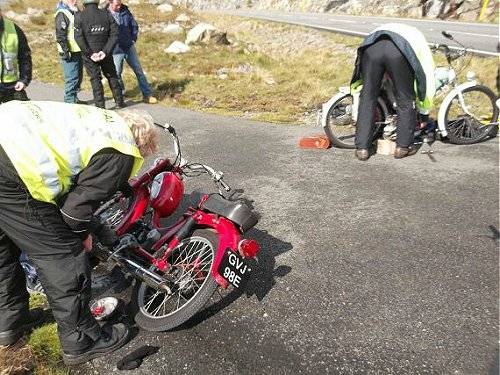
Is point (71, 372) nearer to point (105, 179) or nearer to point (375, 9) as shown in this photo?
point (105, 179)

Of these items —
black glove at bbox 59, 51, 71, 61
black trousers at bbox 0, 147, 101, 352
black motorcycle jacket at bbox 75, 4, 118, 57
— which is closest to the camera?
black trousers at bbox 0, 147, 101, 352

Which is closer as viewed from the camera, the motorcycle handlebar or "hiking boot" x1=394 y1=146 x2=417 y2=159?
the motorcycle handlebar

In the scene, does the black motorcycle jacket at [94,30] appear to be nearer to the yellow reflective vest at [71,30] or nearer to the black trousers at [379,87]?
the yellow reflective vest at [71,30]

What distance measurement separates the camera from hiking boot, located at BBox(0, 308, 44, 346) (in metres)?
2.93

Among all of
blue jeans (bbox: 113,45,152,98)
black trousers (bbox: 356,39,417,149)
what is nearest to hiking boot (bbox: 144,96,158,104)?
blue jeans (bbox: 113,45,152,98)

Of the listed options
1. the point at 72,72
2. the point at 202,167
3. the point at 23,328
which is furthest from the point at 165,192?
the point at 72,72

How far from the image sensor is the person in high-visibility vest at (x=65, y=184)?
2.38m

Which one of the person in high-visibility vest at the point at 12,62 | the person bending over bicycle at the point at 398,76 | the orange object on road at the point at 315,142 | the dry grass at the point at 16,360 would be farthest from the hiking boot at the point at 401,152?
the person in high-visibility vest at the point at 12,62

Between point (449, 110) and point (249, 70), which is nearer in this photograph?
point (449, 110)

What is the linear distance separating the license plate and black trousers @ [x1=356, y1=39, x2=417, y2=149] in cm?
349

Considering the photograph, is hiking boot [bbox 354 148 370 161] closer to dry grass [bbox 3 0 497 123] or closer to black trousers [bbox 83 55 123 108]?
dry grass [bbox 3 0 497 123]

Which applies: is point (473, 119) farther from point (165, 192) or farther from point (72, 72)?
point (72, 72)

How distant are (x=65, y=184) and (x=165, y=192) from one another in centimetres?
107

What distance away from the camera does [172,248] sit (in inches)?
125
